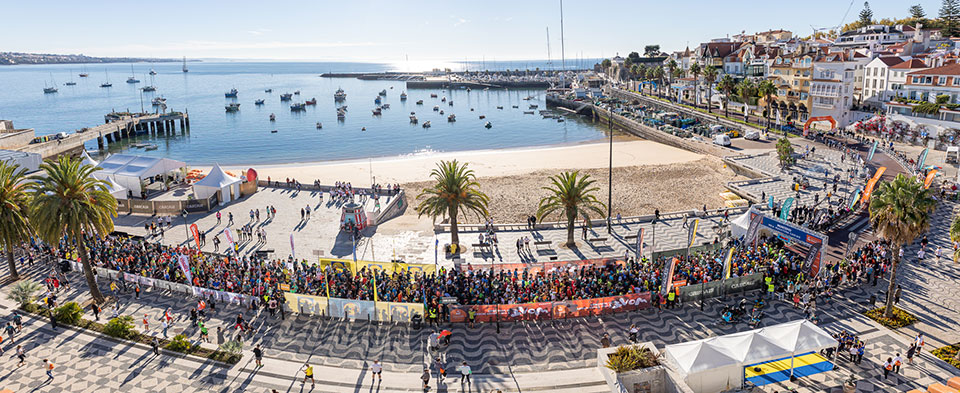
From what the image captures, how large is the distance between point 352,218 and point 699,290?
2320 cm

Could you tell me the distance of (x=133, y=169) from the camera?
4791 cm

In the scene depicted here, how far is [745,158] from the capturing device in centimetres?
5909

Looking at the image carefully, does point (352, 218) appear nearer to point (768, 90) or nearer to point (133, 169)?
point (133, 169)

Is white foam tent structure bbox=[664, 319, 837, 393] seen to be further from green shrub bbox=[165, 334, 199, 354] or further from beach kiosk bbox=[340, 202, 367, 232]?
beach kiosk bbox=[340, 202, 367, 232]

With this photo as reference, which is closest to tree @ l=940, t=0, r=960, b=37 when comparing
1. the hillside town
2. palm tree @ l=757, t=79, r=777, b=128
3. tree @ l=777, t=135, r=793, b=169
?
the hillside town

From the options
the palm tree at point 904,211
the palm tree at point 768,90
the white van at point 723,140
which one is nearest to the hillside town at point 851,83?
the palm tree at point 768,90

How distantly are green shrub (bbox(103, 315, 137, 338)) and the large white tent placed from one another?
2666 centimetres

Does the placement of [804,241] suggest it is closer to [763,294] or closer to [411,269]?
[763,294]

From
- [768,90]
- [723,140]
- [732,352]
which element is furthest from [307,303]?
[768,90]

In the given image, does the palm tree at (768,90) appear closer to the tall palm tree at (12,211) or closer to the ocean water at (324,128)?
the ocean water at (324,128)

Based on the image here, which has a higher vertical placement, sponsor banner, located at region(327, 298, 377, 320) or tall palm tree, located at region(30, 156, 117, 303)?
tall palm tree, located at region(30, 156, 117, 303)

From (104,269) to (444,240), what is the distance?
19783 mm

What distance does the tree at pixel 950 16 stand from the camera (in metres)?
105

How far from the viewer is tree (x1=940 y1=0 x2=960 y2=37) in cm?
10462
